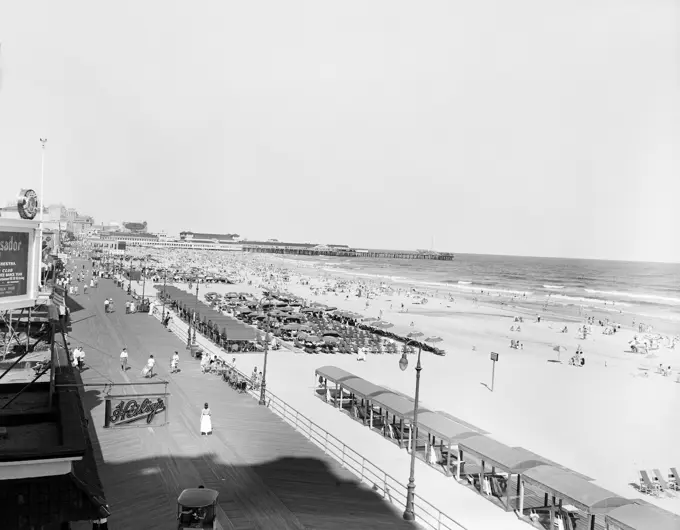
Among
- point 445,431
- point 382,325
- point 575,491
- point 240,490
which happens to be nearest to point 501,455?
point 445,431

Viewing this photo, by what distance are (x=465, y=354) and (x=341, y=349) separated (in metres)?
8.84

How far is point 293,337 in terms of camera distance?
1523 inches

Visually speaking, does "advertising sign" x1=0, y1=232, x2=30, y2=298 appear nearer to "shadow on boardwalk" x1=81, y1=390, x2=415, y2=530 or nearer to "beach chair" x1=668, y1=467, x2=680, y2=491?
"shadow on boardwalk" x1=81, y1=390, x2=415, y2=530

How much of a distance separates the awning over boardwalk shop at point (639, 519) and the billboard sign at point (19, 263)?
38.7 ft

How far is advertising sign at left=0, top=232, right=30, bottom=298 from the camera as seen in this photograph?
6.77 meters

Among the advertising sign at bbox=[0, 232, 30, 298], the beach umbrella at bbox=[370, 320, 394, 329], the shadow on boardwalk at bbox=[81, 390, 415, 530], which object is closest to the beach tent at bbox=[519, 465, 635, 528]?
the shadow on boardwalk at bbox=[81, 390, 415, 530]

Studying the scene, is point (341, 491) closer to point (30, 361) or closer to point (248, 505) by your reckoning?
point (248, 505)

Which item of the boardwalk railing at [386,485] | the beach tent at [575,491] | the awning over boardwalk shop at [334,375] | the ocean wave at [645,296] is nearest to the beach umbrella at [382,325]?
the awning over boardwalk shop at [334,375]

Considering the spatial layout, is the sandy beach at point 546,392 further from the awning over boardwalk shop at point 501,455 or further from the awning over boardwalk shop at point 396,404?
the awning over boardwalk shop at point 501,455

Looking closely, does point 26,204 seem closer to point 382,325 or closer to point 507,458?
point 507,458

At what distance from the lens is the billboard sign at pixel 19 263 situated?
22.2 ft

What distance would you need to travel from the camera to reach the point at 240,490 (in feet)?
40.0

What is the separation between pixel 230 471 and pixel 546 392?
19.7 m

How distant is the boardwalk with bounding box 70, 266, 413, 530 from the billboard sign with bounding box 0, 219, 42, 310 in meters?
5.61
